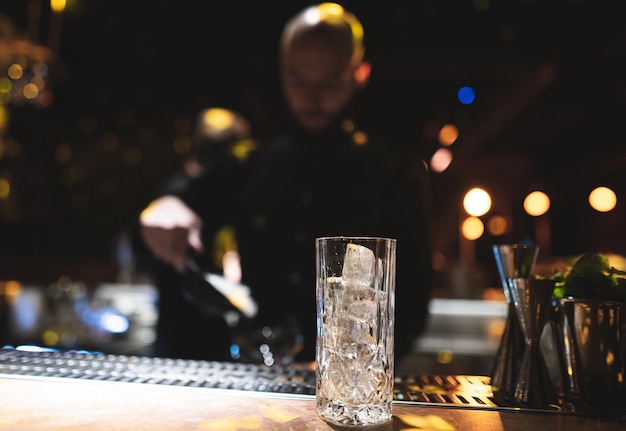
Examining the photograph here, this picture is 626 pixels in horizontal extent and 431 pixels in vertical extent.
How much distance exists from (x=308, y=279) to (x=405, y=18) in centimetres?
269

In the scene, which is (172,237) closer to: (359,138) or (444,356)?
(359,138)

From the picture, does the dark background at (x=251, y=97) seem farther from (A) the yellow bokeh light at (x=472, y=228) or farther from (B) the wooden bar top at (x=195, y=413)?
(B) the wooden bar top at (x=195, y=413)

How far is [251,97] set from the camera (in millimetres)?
5148

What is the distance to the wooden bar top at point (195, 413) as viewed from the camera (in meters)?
0.68

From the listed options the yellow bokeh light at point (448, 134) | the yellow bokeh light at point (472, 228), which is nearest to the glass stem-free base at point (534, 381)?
the yellow bokeh light at point (448, 134)

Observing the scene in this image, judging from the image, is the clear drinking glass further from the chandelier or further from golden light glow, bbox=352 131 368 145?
the chandelier

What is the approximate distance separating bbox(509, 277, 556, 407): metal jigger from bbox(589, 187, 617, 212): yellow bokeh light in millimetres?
8047

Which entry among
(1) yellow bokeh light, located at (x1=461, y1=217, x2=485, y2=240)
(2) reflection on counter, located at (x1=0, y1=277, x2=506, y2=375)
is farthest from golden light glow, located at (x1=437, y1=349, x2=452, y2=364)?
(1) yellow bokeh light, located at (x1=461, y1=217, x2=485, y2=240)

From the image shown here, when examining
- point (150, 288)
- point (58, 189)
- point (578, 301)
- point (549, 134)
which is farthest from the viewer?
point (549, 134)

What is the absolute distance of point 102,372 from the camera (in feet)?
3.14

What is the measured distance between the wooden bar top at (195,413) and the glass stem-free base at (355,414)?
0.05ft

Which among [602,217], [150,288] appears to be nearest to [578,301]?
[150,288]

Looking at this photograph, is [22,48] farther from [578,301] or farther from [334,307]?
[578,301]

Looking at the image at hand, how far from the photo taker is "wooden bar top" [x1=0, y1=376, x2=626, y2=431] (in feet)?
2.22
